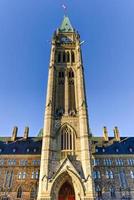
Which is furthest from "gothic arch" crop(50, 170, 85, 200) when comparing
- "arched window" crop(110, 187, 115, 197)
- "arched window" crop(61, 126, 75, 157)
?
"arched window" crop(110, 187, 115, 197)

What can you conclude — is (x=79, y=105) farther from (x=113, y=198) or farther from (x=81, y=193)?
(x=113, y=198)

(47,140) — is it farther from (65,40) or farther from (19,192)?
(65,40)

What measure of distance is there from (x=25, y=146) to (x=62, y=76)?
1897 cm

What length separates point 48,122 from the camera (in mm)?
36781

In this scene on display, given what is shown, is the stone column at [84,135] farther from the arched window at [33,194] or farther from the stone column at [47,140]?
the arched window at [33,194]

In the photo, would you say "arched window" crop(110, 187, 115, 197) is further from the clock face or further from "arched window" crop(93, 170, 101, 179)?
the clock face

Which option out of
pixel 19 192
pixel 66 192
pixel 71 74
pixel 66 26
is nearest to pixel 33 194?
pixel 19 192

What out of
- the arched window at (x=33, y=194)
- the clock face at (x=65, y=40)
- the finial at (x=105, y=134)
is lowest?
the arched window at (x=33, y=194)

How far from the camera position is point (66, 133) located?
3672 centimetres

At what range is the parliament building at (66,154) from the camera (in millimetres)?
31156

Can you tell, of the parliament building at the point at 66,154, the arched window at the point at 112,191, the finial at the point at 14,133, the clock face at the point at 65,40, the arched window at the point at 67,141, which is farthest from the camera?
the clock face at the point at 65,40

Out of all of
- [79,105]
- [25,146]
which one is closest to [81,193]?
[79,105]

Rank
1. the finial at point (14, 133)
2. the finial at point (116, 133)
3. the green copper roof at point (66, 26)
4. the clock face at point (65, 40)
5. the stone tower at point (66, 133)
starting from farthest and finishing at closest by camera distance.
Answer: the green copper roof at point (66, 26) < the clock face at point (65, 40) < the finial at point (116, 133) < the finial at point (14, 133) < the stone tower at point (66, 133)

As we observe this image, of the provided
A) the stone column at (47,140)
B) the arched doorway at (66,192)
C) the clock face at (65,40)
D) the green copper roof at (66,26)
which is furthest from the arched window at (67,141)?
the green copper roof at (66,26)
